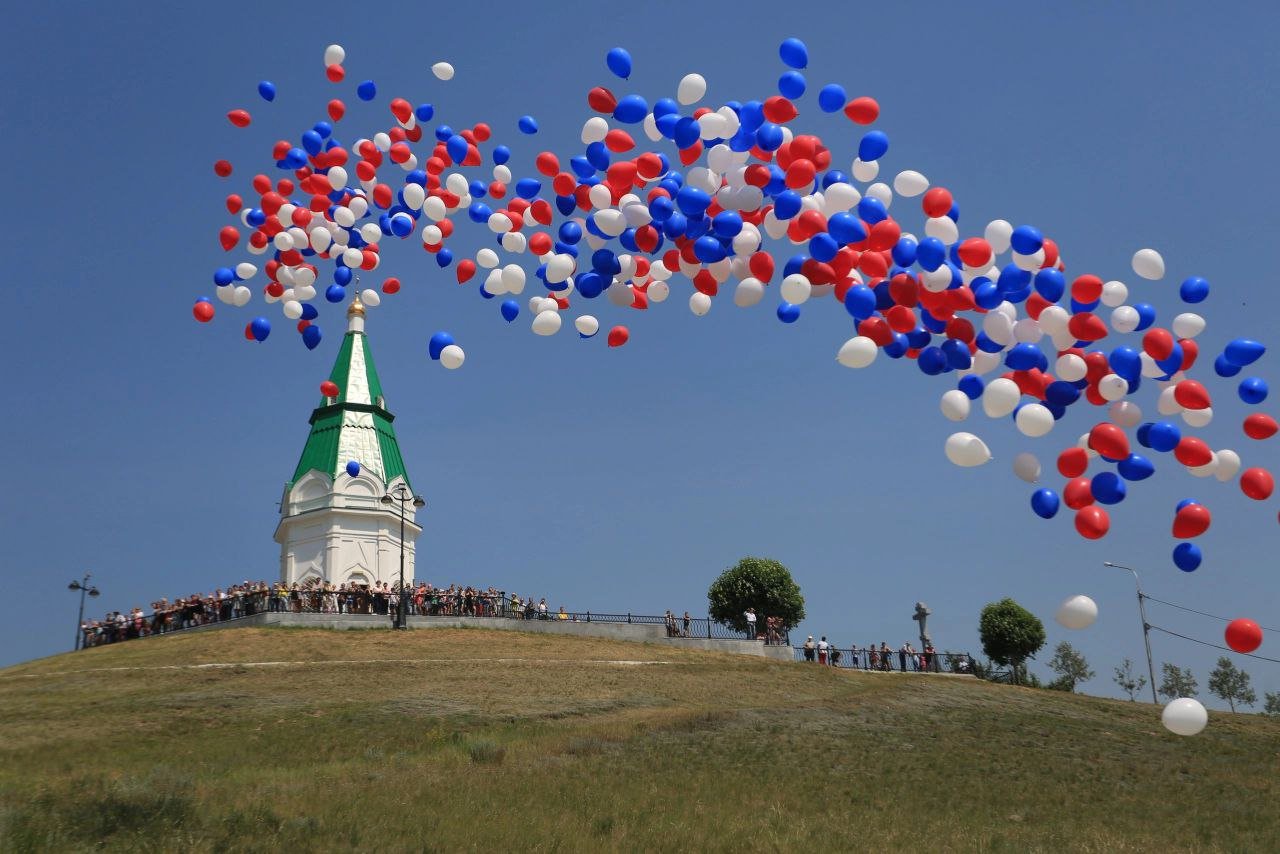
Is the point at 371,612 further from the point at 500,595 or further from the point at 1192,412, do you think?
the point at 1192,412

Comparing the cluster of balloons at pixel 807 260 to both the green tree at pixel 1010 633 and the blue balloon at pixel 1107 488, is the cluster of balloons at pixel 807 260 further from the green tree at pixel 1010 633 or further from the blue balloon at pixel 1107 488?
the green tree at pixel 1010 633

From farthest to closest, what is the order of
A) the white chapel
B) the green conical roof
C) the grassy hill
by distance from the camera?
the green conical roof
the white chapel
the grassy hill

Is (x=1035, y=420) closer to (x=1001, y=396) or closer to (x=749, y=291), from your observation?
(x=1001, y=396)

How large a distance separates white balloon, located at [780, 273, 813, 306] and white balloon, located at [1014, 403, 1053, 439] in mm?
2947

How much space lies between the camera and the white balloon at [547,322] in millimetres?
15865

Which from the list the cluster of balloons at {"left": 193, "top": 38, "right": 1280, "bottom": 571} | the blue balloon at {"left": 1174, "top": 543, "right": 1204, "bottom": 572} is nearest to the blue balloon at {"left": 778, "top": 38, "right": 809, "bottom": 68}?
the cluster of balloons at {"left": 193, "top": 38, "right": 1280, "bottom": 571}

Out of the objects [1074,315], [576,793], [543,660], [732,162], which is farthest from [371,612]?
[1074,315]

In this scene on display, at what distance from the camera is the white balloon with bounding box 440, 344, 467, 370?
16.9 m

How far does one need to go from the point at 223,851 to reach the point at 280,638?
20.5 metres

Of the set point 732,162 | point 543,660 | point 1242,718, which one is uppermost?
point 732,162

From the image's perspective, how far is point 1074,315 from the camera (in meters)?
12.0

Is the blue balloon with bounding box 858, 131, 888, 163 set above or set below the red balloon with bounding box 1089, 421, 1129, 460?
above

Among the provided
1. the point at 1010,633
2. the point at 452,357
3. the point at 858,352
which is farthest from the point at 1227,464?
the point at 1010,633

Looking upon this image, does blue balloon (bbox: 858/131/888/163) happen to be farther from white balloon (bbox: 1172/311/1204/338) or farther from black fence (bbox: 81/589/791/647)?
black fence (bbox: 81/589/791/647)
